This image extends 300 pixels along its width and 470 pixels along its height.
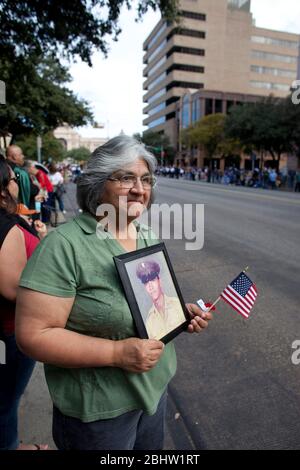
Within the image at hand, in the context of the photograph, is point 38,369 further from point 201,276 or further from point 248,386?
point 201,276

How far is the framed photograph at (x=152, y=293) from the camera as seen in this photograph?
4.29ft

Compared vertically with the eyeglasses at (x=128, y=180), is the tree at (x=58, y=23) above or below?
above

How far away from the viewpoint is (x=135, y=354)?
1266mm

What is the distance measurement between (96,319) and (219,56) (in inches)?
3652

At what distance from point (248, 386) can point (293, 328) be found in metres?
Result: 1.24

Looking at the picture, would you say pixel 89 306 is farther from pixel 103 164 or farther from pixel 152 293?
pixel 103 164

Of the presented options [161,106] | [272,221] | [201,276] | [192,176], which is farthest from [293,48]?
[201,276]

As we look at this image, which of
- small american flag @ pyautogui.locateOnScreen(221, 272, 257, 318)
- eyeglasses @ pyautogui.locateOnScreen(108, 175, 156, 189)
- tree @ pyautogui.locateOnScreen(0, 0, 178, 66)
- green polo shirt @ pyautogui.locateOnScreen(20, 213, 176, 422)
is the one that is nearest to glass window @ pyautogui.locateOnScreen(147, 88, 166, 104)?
tree @ pyautogui.locateOnScreen(0, 0, 178, 66)

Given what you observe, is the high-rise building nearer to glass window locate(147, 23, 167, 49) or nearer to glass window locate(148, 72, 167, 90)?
glass window locate(147, 23, 167, 49)

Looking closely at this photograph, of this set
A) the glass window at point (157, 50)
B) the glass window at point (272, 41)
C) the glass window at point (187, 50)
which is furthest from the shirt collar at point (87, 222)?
the glass window at point (272, 41)

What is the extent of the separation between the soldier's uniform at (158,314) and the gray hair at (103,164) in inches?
13.0

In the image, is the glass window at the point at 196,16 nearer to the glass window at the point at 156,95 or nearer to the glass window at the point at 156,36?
the glass window at the point at 156,36

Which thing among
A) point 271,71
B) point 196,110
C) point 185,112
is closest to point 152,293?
point 196,110

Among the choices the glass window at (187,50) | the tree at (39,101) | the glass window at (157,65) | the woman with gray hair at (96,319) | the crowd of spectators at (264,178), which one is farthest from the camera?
the glass window at (157,65)
